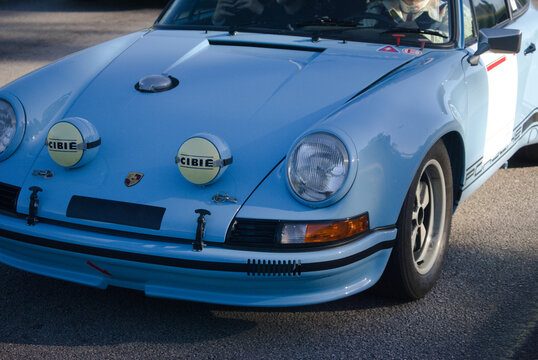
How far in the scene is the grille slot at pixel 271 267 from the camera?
271 centimetres

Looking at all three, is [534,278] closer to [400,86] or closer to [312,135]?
[400,86]

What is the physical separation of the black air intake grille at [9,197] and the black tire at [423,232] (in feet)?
4.85

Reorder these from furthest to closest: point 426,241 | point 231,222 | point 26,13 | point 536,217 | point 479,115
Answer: point 26,13 → point 536,217 → point 479,115 → point 426,241 → point 231,222

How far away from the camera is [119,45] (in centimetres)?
397

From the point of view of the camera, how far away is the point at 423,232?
3420 millimetres

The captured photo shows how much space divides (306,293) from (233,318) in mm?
406

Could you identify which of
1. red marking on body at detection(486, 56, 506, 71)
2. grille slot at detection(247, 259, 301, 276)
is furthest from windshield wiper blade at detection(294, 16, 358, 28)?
grille slot at detection(247, 259, 301, 276)

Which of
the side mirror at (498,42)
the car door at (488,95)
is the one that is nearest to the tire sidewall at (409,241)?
the car door at (488,95)

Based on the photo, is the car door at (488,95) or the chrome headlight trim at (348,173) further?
the car door at (488,95)

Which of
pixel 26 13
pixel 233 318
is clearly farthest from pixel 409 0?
pixel 26 13

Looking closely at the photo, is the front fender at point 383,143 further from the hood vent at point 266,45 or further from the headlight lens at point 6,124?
the headlight lens at point 6,124

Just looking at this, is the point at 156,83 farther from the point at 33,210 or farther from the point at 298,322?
the point at 298,322

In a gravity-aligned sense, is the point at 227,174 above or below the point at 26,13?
above

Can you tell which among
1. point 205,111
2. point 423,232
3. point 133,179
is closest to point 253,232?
point 133,179
